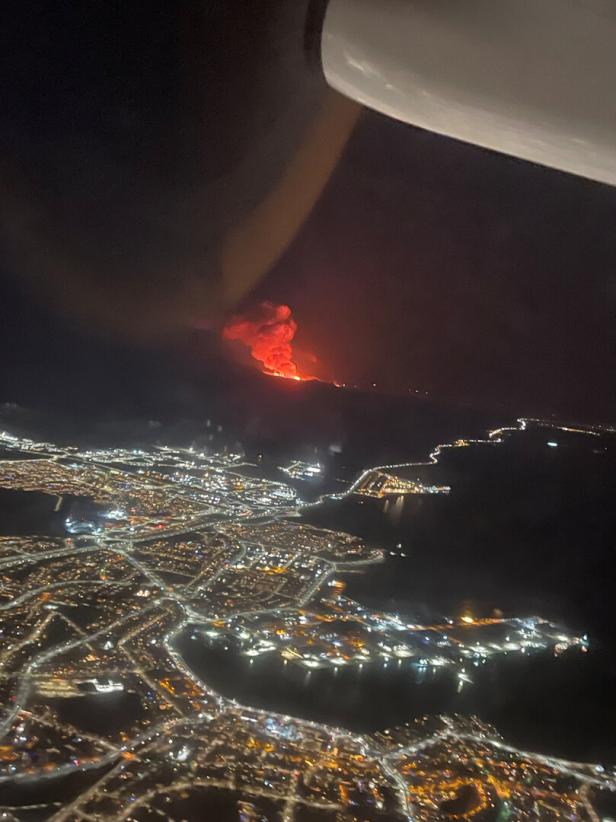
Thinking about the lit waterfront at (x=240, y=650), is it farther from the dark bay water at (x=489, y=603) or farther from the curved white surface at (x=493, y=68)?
the curved white surface at (x=493, y=68)

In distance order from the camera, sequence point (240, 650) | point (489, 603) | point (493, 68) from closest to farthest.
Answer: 1. point (493, 68)
2. point (240, 650)
3. point (489, 603)

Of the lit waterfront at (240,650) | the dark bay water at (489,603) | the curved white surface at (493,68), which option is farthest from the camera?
the dark bay water at (489,603)

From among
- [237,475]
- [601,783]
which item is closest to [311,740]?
[601,783]

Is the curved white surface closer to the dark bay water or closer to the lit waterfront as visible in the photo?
the lit waterfront

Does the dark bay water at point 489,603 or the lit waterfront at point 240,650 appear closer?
the lit waterfront at point 240,650

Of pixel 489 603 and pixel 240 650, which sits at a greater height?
pixel 489 603

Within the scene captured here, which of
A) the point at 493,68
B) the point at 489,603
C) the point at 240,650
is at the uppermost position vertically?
the point at 493,68

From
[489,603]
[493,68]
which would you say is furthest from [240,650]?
[493,68]

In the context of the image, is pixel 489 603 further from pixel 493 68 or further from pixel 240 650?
pixel 493 68

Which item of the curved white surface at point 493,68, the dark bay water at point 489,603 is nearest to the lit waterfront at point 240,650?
the dark bay water at point 489,603
